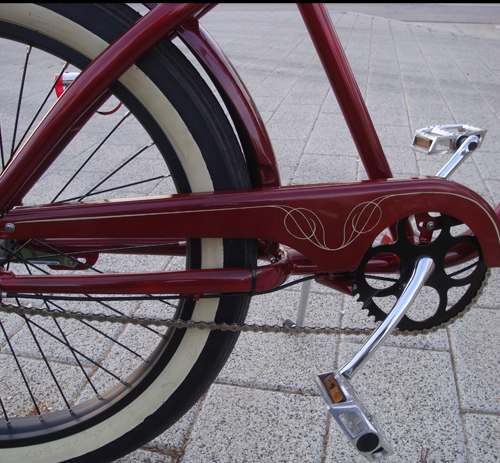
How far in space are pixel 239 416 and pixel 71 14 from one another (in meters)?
1.18

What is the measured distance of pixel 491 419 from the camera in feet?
5.00

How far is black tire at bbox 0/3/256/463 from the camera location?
1.03 m

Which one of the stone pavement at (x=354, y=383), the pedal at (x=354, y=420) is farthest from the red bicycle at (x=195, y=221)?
the stone pavement at (x=354, y=383)

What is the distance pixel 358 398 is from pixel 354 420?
1.8 inches

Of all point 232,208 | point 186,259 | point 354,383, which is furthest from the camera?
point 354,383

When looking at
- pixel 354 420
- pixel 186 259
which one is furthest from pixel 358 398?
pixel 186 259

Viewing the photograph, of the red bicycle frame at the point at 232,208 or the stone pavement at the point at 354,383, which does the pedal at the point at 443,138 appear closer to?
the red bicycle frame at the point at 232,208

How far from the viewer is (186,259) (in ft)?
3.90

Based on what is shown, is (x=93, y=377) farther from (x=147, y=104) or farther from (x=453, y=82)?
(x=453, y=82)

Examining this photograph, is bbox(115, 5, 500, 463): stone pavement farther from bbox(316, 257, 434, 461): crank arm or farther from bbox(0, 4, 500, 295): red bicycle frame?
bbox(0, 4, 500, 295): red bicycle frame

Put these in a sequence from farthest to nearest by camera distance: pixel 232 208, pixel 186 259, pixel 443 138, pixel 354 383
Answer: pixel 354 383, pixel 443 138, pixel 186 259, pixel 232 208

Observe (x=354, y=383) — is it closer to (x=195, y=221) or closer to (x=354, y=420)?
(x=354, y=420)

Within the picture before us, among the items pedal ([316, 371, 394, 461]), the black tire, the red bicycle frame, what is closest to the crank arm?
pedal ([316, 371, 394, 461])

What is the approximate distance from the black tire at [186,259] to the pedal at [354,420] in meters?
0.28
